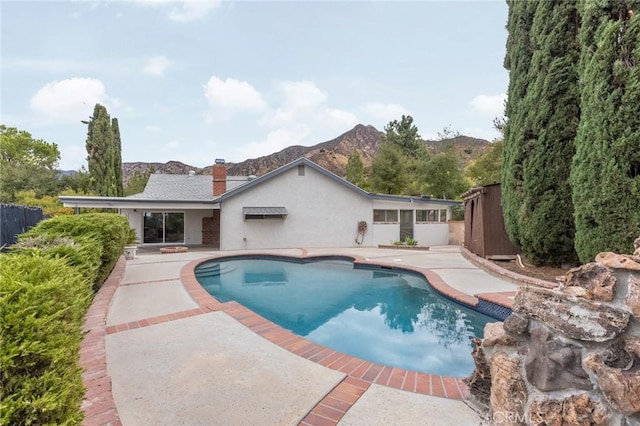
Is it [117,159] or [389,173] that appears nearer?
[117,159]

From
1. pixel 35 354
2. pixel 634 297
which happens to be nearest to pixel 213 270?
pixel 35 354

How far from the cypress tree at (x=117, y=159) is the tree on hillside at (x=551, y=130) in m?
30.6

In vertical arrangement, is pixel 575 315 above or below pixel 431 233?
above

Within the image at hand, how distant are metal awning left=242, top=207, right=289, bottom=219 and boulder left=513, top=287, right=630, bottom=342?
15.7 meters

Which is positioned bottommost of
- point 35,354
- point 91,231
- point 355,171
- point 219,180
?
point 35,354

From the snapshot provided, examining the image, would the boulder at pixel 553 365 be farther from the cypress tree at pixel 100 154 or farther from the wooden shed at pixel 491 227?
the cypress tree at pixel 100 154

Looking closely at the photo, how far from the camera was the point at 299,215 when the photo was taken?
18.7 m

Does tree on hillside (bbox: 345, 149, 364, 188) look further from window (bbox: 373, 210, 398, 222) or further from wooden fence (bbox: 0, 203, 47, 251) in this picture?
wooden fence (bbox: 0, 203, 47, 251)

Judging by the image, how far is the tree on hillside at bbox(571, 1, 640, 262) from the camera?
19.4ft

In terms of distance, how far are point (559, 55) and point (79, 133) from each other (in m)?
34.6

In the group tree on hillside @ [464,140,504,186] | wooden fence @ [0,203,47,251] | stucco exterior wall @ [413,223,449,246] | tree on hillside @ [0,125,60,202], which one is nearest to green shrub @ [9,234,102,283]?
wooden fence @ [0,203,47,251]

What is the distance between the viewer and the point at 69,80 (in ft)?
55.4

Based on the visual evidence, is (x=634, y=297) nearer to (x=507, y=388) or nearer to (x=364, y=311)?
(x=507, y=388)

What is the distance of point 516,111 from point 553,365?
10.1 m
